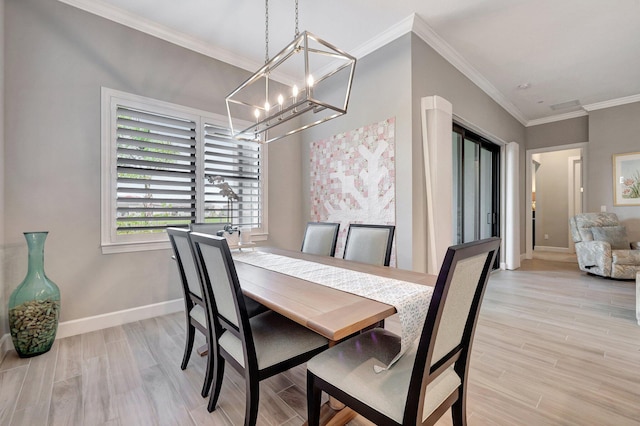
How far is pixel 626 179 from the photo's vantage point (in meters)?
4.88

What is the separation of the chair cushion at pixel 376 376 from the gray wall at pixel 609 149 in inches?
238

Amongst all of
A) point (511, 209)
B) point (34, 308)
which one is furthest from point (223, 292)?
point (511, 209)

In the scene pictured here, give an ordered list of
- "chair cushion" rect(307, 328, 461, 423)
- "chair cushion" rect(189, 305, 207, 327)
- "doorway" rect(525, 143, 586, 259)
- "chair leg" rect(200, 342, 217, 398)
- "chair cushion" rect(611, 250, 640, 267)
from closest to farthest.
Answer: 1. "chair cushion" rect(307, 328, 461, 423)
2. "chair leg" rect(200, 342, 217, 398)
3. "chair cushion" rect(189, 305, 207, 327)
4. "chair cushion" rect(611, 250, 640, 267)
5. "doorway" rect(525, 143, 586, 259)

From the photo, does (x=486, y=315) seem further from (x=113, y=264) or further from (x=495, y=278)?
(x=113, y=264)

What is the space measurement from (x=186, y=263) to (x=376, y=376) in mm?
1315

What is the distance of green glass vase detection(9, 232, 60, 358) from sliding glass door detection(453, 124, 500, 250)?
14.6 feet

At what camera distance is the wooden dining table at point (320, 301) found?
3.29 ft

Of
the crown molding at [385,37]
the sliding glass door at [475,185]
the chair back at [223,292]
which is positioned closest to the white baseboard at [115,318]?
the chair back at [223,292]

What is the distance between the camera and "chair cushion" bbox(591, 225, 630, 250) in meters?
4.56

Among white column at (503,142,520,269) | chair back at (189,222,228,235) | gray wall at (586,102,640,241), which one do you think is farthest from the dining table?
gray wall at (586,102,640,241)

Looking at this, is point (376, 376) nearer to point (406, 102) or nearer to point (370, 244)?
point (370, 244)

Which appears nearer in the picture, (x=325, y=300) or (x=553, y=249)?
(x=325, y=300)

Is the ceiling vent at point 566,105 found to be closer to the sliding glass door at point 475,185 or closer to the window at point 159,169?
the sliding glass door at point 475,185

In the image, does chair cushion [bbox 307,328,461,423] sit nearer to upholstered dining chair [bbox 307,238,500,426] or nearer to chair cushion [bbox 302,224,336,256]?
upholstered dining chair [bbox 307,238,500,426]
